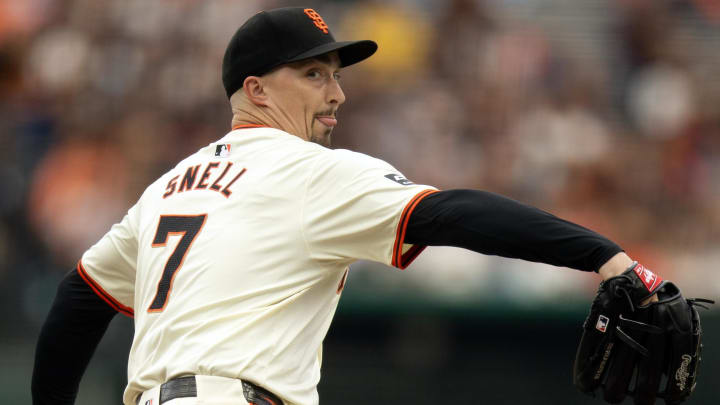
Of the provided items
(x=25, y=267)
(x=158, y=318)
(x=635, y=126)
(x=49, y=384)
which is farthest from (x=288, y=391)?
(x=635, y=126)

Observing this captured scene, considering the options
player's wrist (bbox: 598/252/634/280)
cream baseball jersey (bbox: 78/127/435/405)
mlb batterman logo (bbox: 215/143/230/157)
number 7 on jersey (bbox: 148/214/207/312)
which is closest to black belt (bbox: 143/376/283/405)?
cream baseball jersey (bbox: 78/127/435/405)

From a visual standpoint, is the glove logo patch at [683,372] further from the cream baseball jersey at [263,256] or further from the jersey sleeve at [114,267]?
the jersey sleeve at [114,267]

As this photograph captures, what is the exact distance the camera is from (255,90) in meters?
3.46

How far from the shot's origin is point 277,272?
304cm

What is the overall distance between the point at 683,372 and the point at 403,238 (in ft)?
2.75

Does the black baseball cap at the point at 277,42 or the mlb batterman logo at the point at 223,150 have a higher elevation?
the black baseball cap at the point at 277,42

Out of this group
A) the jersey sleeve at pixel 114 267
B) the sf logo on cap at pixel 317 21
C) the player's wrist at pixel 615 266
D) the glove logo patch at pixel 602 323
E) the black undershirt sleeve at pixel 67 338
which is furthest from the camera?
the black undershirt sleeve at pixel 67 338

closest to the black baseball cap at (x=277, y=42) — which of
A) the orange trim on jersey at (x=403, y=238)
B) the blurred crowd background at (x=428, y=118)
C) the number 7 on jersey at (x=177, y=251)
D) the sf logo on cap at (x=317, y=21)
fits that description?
the sf logo on cap at (x=317, y=21)

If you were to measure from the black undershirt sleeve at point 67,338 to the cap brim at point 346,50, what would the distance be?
115 centimetres

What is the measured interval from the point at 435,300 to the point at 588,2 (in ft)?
13.4

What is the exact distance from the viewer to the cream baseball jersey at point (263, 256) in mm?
2930

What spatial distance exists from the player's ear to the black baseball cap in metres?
0.02

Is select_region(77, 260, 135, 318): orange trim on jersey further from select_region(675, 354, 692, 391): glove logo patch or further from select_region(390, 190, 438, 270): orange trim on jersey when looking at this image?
select_region(675, 354, 692, 391): glove logo patch

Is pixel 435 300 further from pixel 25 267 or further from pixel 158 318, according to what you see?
pixel 158 318
